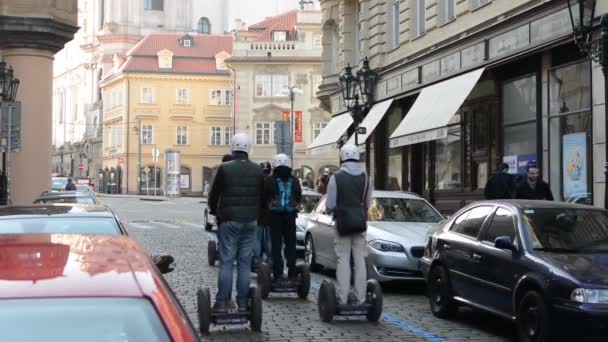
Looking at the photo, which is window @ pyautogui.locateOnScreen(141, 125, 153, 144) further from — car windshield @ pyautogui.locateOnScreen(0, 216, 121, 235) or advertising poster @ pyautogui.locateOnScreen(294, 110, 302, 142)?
car windshield @ pyautogui.locateOnScreen(0, 216, 121, 235)

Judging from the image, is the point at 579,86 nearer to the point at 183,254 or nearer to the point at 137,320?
the point at 183,254

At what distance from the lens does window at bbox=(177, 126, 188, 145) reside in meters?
77.5

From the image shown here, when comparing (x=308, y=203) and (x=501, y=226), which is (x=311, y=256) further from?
(x=501, y=226)

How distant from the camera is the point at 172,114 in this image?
77.0m

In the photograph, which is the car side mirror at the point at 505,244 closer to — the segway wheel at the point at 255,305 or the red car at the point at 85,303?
the segway wheel at the point at 255,305

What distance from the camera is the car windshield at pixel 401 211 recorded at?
13.7 meters

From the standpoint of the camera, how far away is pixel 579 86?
1630 centimetres

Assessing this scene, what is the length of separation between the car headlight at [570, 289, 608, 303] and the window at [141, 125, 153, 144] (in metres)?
71.7

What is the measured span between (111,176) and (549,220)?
76.0 m

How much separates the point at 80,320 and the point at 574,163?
14734 millimetres

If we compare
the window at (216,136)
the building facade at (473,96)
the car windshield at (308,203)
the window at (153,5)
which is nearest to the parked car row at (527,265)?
the building facade at (473,96)

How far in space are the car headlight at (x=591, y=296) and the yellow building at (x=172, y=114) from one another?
69892mm

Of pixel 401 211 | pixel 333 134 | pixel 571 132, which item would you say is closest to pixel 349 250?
pixel 401 211

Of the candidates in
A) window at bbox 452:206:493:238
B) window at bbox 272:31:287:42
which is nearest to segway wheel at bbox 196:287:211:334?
window at bbox 452:206:493:238
